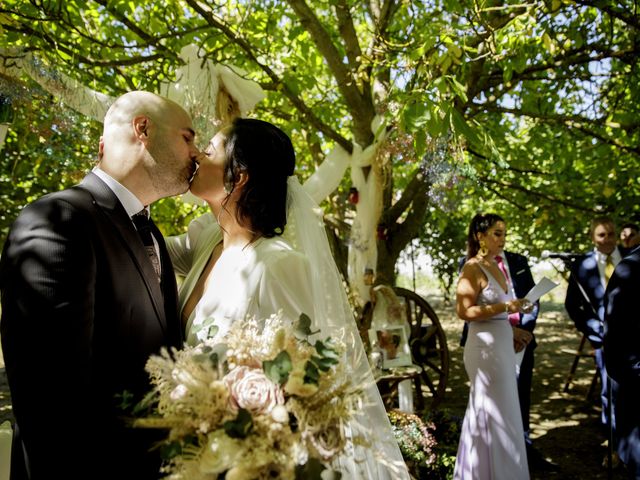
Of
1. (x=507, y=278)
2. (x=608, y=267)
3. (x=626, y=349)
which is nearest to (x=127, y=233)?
(x=626, y=349)

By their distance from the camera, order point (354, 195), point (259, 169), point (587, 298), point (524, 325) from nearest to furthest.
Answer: point (259, 169) → point (354, 195) → point (524, 325) → point (587, 298)

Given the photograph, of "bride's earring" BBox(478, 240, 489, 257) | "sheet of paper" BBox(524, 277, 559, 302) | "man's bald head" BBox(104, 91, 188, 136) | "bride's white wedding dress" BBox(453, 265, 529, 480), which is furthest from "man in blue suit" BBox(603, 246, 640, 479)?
"man's bald head" BBox(104, 91, 188, 136)

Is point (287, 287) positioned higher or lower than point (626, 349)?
higher

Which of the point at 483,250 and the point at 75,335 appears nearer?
the point at 75,335

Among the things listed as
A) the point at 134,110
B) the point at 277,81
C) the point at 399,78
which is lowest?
the point at 134,110

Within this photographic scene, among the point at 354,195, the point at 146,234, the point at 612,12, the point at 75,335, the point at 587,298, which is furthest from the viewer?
the point at 587,298

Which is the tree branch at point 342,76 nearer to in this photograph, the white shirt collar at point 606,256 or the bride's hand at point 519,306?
the bride's hand at point 519,306

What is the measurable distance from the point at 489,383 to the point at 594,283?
6.76 ft

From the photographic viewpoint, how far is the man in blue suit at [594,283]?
5145mm

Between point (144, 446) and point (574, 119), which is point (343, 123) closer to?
point (574, 119)

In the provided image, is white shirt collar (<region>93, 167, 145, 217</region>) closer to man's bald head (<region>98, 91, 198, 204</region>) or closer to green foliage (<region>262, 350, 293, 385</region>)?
man's bald head (<region>98, 91, 198, 204</region>)

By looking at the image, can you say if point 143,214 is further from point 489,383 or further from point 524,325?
point 524,325

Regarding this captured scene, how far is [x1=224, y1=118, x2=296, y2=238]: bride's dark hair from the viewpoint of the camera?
2166 mm

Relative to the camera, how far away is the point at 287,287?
202cm
